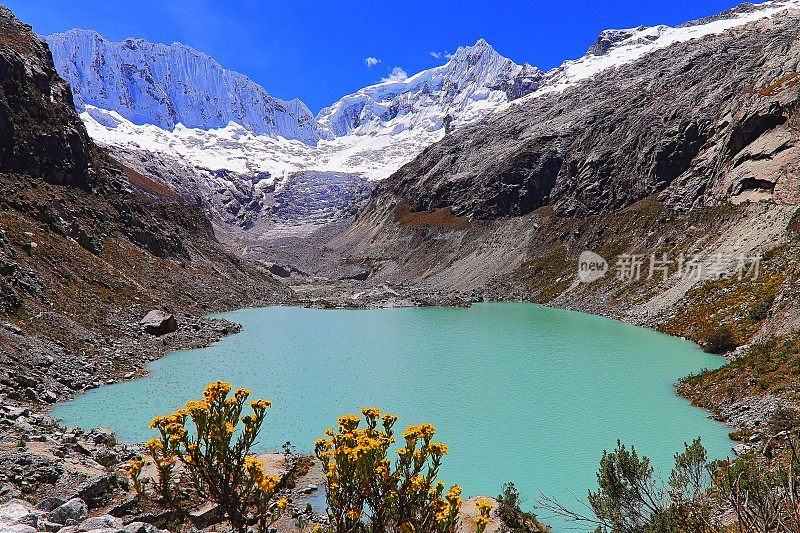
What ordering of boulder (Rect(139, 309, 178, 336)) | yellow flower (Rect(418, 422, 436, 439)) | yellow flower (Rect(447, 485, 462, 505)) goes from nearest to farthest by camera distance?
yellow flower (Rect(447, 485, 462, 505))
yellow flower (Rect(418, 422, 436, 439))
boulder (Rect(139, 309, 178, 336))

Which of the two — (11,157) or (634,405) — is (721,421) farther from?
(11,157)

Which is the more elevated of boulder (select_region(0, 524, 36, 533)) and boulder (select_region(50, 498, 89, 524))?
boulder (select_region(50, 498, 89, 524))

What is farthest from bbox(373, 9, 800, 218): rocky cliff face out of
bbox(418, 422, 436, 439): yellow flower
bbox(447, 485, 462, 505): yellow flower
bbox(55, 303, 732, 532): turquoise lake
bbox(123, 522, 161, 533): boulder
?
bbox(123, 522, 161, 533): boulder

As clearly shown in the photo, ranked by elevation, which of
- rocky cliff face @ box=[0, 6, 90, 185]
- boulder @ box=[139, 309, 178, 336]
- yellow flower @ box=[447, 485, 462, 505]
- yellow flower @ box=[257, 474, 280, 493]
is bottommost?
yellow flower @ box=[447, 485, 462, 505]

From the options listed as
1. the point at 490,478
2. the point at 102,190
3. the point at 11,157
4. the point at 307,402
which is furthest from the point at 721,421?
the point at 102,190

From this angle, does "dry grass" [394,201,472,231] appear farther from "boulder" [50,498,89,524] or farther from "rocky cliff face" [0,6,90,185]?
"boulder" [50,498,89,524]

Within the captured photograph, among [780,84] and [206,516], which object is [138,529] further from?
[780,84]

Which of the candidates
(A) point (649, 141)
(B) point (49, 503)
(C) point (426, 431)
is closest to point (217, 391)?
(C) point (426, 431)
